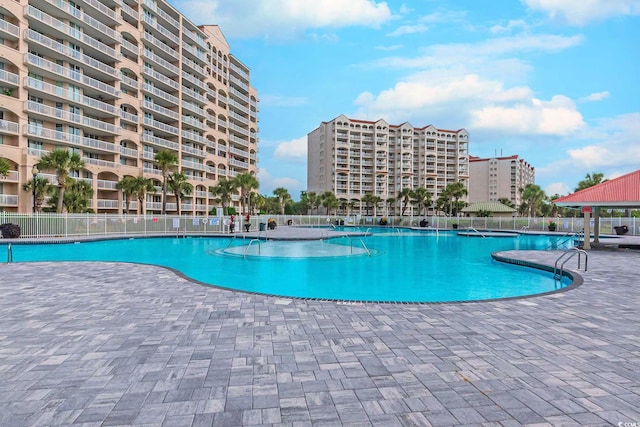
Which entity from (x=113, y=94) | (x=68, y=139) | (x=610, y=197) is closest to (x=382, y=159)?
(x=113, y=94)

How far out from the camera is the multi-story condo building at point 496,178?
120688 mm

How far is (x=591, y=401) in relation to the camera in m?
3.31

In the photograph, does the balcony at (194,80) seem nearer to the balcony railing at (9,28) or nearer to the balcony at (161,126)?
the balcony at (161,126)

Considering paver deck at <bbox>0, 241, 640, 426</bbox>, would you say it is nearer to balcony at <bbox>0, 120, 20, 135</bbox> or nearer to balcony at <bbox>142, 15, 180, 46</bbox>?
balcony at <bbox>0, 120, 20, 135</bbox>

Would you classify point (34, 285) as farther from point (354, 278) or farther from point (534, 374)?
point (534, 374)

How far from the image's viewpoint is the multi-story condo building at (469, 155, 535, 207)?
120688 millimetres

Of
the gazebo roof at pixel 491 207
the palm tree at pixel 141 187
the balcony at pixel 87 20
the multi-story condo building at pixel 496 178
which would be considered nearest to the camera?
the balcony at pixel 87 20

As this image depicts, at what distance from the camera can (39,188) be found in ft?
99.1

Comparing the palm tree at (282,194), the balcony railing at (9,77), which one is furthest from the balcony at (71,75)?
the palm tree at (282,194)

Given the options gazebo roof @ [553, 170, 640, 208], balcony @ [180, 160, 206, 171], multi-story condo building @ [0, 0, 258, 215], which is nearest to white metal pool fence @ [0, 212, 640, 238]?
multi-story condo building @ [0, 0, 258, 215]

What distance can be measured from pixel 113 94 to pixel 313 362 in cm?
4622

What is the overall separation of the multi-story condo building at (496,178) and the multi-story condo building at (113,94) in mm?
91847

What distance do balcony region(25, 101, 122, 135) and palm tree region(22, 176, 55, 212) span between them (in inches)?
270

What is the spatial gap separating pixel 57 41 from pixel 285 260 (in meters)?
37.4
